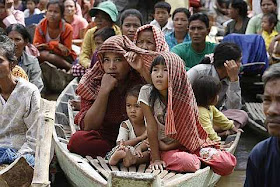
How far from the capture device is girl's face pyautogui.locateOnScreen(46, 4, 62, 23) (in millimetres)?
8141

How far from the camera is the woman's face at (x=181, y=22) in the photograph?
6867mm

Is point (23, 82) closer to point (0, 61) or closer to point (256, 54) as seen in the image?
point (0, 61)

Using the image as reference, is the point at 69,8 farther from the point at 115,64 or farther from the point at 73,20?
the point at 115,64

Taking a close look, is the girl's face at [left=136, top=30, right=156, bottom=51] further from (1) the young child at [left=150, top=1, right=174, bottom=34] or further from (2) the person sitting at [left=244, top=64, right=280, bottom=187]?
(1) the young child at [left=150, top=1, right=174, bottom=34]

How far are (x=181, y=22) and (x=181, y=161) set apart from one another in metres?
3.25

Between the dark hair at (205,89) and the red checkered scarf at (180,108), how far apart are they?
1.96 ft

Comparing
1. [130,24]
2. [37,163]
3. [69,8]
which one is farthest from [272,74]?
[69,8]

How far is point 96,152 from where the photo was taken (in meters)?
4.29

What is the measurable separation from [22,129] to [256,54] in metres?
3.66

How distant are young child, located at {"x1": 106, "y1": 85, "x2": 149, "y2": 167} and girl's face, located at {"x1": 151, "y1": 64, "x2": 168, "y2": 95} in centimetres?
29

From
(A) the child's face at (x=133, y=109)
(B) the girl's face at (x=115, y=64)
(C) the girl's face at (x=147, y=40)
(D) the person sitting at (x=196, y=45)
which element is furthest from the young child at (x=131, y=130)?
(D) the person sitting at (x=196, y=45)

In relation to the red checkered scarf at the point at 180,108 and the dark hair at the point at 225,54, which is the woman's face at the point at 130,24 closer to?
the dark hair at the point at 225,54

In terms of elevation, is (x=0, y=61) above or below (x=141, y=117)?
above

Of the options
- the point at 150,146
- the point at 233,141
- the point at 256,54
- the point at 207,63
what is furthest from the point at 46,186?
the point at 256,54
